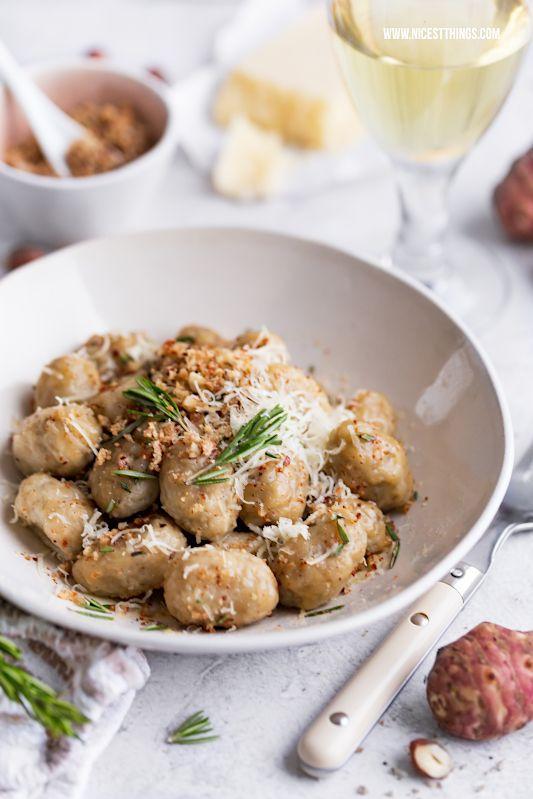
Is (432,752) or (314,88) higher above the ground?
(314,88)

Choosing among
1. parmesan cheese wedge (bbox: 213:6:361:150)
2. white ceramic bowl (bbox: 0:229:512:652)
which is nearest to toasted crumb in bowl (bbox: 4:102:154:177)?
parmesan cheese wedge (bbox: 213:6:361:150)

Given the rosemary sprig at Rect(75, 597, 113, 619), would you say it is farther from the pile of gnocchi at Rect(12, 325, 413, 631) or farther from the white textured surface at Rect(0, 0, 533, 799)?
the white textured surface at Rect(0, 0, 533, 799)

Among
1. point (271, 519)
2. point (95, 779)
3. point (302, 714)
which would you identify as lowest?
point (95, 779)

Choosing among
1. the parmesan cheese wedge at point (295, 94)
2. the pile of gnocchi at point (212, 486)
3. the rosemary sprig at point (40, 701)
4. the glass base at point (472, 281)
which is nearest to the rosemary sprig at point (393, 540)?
the pile of gnocchi at point (212, 486)

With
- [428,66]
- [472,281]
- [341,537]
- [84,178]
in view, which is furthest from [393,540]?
[84,178]

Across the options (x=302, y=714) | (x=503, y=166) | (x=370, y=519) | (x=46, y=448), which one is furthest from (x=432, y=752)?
(x=503, y=166)

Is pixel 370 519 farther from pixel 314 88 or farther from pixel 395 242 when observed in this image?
pixel 314 88
